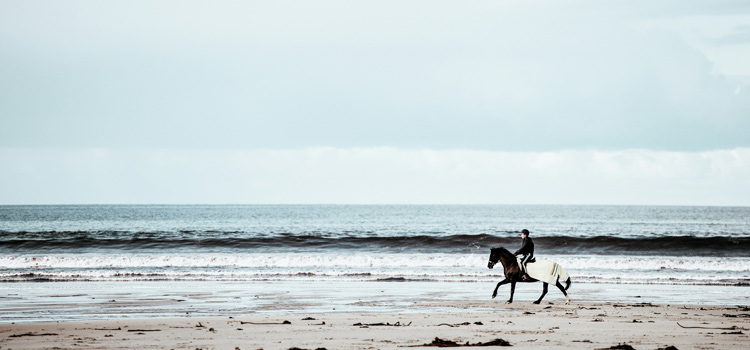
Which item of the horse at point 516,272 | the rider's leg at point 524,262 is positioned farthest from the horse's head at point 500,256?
the rider's leg at point 524,262

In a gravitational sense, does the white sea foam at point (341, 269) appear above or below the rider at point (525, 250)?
below

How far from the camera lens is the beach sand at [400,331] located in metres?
9.84

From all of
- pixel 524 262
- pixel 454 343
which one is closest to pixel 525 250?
pixel 524 262

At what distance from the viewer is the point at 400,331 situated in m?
11.1

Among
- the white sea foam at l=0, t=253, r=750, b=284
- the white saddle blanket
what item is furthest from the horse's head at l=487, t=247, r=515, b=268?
the white sea foam at l=0, t=253, r=750, b=284

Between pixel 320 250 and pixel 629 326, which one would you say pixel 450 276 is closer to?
pixel 629 326

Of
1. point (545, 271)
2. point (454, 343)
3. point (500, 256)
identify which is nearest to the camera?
point (454, 343)

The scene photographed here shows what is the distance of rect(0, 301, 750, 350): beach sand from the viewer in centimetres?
984

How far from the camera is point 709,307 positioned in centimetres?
1491

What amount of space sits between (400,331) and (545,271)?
18.8ft

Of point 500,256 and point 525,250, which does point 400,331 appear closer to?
point 525,250

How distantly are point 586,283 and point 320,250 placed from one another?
61.9ft

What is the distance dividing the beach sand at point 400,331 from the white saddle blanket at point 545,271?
159 centimetres

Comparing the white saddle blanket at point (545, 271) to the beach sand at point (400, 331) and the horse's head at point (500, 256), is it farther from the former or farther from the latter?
the beach sand at point (400, 331)
